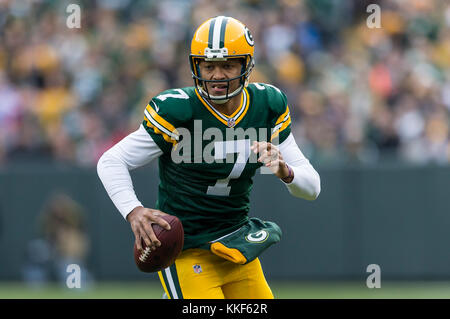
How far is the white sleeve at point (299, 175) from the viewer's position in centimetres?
424

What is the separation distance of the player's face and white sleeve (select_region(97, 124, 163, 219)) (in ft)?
1.33

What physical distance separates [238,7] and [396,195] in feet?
10.5

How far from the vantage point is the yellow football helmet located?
4184mm

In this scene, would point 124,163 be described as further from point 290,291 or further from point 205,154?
point 290,291

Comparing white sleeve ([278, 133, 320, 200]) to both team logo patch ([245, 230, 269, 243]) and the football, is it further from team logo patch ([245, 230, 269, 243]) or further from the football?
the football

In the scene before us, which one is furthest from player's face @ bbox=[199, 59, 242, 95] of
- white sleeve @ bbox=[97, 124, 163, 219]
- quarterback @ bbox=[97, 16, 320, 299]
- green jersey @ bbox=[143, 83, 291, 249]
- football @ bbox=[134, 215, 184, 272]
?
football @ bbox=[134, 215, 184, 272]

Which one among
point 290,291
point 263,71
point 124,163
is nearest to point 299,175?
point 124,163

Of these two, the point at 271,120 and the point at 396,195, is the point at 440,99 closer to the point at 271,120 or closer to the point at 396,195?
the point at 396,195

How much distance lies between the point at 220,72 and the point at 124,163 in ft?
2.16

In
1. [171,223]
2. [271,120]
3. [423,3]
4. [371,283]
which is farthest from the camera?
[423,3]

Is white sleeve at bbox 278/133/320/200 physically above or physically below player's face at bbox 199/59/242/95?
below

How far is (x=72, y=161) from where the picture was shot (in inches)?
368

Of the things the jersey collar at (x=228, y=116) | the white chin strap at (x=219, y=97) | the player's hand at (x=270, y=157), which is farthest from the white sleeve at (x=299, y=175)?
the white chin strap at (x=219, y=97)

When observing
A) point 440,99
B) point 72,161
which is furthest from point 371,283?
point 72,161
